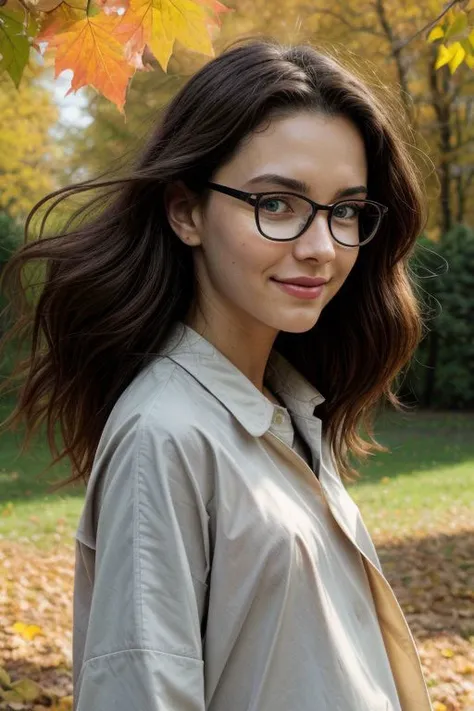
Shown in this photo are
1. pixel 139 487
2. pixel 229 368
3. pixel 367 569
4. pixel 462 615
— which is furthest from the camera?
pixel 462 615

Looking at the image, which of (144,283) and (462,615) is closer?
(144,283)

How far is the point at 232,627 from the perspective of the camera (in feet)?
4.55

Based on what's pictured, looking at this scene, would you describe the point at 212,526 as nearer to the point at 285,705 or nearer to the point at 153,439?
the point at 153,439

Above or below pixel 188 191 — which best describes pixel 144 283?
below

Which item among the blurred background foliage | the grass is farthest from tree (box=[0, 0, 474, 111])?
the blurred background foliage

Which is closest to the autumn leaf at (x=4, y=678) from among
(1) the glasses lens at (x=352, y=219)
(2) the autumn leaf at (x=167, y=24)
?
(2) the autumn leaf at (x=167, y=24)

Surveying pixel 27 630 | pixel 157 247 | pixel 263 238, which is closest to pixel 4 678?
pixel 27 630

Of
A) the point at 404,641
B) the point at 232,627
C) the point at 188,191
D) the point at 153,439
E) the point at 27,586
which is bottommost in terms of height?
the point at 27,586

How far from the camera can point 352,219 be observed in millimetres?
1719

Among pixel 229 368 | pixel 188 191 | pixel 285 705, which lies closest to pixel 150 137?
pixel 188 191

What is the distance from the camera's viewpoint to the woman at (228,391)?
134 cm

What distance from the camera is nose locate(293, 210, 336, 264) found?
1.62 meters

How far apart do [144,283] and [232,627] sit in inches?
27.2

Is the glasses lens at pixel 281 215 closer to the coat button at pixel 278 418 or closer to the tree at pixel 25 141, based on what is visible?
the coat button at pixel 278 418
